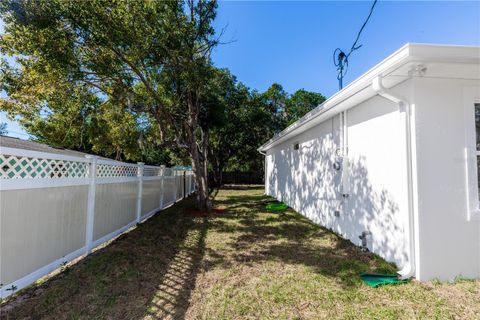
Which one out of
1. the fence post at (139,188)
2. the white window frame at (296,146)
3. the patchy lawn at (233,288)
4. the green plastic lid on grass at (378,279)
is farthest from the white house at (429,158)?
the fence post at (139,188)

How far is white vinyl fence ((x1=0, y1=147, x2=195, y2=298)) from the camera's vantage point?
2658 millimetres

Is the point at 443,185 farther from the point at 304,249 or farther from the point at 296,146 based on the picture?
the point at 296,146

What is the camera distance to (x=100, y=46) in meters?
5.77

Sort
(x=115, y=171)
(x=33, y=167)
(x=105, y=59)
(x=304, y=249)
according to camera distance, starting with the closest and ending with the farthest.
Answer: (x=33, y=167) < (x=304, y=249) < (x=115, y=171) < (x=105, y=59)

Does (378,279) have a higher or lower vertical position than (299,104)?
lower

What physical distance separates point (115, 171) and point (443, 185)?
567 cm

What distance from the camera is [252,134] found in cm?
2294

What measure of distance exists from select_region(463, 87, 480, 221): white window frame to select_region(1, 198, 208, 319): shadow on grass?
3.85 meters

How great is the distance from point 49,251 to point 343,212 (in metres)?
5.26

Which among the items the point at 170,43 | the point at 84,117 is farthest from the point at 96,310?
the point at 84,117

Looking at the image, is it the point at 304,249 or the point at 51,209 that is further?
the point at 304,249

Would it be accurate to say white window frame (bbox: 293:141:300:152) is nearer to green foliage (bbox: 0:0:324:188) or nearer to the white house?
green foliage (bbox: 0:0:324:188)

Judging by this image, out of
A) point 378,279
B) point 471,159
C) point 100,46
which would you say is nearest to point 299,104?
point 100,46

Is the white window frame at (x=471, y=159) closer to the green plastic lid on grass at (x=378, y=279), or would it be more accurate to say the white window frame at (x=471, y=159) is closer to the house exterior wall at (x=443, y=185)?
Result: the house exterior wall at (x=443, y=185)
